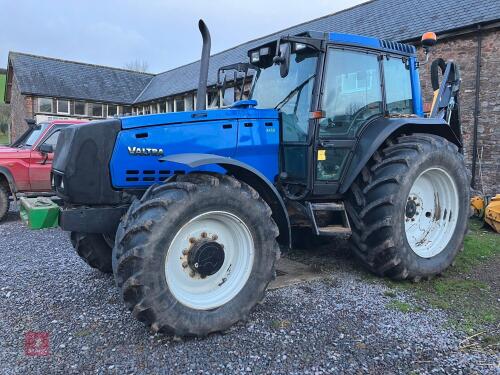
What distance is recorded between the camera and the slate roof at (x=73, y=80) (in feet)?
83.0

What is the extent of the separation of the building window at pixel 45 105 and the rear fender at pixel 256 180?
24624 mm

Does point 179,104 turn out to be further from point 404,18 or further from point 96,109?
point 404,18

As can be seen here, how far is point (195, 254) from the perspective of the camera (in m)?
3.32

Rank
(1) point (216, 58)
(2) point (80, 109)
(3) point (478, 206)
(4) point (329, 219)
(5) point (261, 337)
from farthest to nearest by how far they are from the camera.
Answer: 1. (2) point (80, 109)
2. (1) point (216, 58)
3. (3) point (478, 206)
4. (4) point (329, 219)
5. (5) point (261, 337)

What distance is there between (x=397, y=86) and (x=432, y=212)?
4.81 ft

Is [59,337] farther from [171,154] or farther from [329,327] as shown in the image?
[329,327]

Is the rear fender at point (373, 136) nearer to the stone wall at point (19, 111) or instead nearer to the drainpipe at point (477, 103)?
the drainpipe at point (477, 103)

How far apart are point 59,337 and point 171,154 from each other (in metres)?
1.65

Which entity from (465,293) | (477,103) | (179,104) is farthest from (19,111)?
(465,293)

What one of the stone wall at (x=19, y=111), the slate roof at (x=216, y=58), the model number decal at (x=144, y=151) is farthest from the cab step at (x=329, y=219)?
the stone wall at (x=19, y=111)

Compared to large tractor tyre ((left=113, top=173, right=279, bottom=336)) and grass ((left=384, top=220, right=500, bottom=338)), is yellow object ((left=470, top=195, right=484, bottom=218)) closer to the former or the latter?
grass ((left=384, top=220, right=500, bottom=338))

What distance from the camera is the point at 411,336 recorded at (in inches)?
131

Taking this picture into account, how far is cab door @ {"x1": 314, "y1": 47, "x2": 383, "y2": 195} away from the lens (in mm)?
4277

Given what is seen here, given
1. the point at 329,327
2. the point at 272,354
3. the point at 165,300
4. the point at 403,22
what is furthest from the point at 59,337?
the point at 403,22
